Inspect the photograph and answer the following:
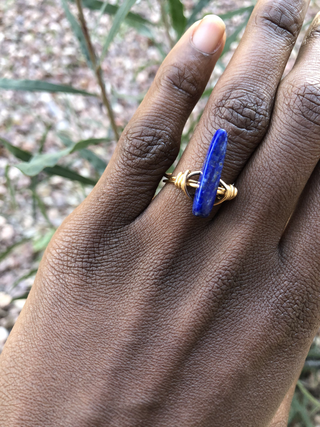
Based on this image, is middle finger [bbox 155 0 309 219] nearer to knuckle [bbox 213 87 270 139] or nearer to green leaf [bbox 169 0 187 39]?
knuckle [bbox 213 87 270 139]

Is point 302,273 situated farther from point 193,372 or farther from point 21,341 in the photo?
point 21,341

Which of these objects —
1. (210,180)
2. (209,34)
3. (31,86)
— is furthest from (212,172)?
(31,86)

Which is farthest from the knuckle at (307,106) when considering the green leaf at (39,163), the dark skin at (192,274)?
the green leaf at (39,163)

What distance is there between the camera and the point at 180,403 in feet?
2.44

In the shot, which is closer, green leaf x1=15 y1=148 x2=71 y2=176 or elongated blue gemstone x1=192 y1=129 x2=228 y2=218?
elongated blue gemstone x1=192 y1=129 x2=228 y2=218

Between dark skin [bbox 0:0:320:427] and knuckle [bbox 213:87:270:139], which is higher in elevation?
knuckle [bbox 213:87:270:139]

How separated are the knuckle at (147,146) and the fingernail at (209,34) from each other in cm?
17

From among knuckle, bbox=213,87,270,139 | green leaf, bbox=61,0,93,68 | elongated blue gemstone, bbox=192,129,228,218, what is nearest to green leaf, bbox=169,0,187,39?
green leaf, bbox=61,0,93,68

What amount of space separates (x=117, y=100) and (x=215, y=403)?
72.7 inches

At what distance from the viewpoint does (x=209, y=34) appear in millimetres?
754

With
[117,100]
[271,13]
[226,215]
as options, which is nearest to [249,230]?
[226,215]

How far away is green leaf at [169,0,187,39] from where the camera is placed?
3.18ft

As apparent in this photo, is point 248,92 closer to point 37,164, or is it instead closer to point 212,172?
point 212,172

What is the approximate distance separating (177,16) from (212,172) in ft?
1.78
